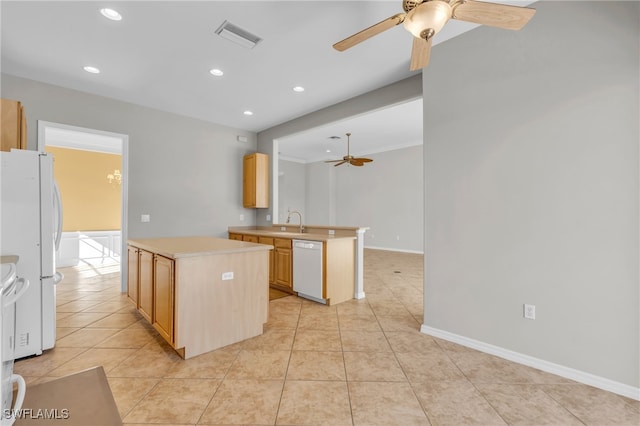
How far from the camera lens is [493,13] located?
1.58 meters

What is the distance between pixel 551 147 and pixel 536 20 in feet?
3.33

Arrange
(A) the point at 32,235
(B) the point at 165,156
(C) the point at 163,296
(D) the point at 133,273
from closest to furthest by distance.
Answer: (A) the point at 32,235 < (C) the point at 163,296 < (D) the point at 133,273 < (B) the point at 165,156

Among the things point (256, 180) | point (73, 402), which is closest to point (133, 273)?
point (73, 402)

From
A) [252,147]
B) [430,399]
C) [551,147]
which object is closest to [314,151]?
[252,147]

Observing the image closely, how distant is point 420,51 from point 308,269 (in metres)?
2.72

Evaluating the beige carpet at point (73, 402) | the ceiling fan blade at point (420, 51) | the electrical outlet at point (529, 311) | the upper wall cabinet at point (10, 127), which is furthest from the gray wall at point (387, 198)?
the upper wall cabinet at point (10, 127)

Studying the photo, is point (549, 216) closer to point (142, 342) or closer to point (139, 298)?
point (142, 342)

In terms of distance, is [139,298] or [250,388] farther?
[139,298]

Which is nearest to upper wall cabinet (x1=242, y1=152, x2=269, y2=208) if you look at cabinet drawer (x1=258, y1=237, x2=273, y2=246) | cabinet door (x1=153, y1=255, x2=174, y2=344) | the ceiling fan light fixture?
cabinet drawer (x1=258, y1=237, x2=273, y2=246)

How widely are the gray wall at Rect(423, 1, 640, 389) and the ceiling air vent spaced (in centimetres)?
181

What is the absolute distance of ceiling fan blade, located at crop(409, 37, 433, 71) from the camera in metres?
1.84

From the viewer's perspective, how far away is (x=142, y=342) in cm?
252

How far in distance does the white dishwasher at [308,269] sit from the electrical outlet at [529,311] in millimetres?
2104

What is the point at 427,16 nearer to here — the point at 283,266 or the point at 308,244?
the point at 308,244
